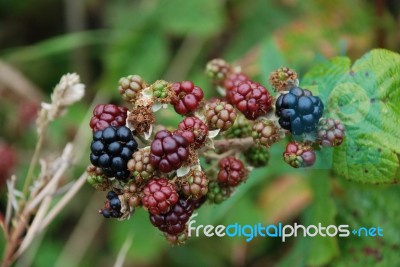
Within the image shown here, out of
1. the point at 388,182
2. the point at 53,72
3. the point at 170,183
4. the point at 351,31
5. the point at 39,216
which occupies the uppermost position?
the point at 351,31

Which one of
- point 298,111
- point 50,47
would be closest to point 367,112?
point 298,111

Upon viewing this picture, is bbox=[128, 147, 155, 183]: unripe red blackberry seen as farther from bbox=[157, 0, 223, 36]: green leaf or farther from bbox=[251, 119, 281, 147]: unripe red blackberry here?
bbox=[157, 0, 223, 36]: green leaf

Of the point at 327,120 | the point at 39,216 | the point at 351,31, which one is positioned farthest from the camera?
the point at 351,31

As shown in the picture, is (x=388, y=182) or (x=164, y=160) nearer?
(x=164, y=160)

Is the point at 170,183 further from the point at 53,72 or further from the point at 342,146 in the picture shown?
the point at 53,72

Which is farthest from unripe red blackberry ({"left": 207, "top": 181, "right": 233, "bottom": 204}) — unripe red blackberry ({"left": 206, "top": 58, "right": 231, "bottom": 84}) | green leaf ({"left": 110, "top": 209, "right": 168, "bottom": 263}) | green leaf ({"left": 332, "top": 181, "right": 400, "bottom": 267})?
green leaf ({"left": 110, "top": 209, "right": 168, "bottom": 263})

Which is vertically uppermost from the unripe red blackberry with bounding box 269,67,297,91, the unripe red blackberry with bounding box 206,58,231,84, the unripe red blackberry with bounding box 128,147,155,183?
the unripe red blackberry with bounding box 206,58,231,84

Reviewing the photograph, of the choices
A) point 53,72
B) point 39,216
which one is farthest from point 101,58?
point 39,216
